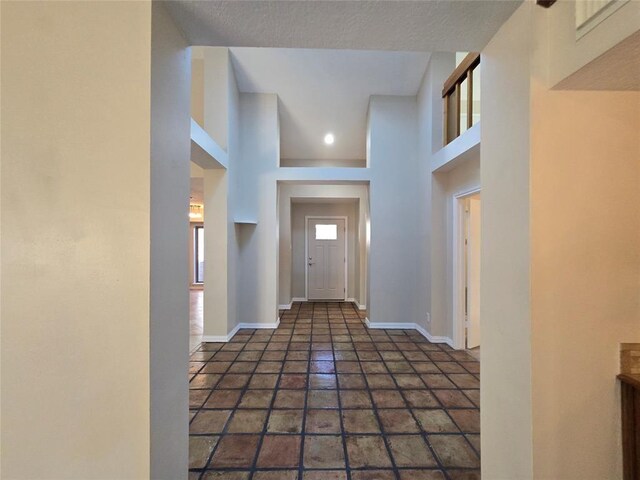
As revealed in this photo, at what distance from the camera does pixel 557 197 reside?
108 centimetres

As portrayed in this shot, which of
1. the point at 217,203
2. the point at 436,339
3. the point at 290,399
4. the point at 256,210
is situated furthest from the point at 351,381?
the point at 256,210

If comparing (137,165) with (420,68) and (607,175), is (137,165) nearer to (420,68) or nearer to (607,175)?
(607,175)

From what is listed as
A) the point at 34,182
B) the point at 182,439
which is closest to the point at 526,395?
the point at 182,439

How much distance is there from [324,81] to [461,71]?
77.5 inches

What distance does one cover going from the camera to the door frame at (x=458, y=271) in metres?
3.77

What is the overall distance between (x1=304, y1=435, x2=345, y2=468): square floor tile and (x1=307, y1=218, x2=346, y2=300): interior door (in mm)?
5172

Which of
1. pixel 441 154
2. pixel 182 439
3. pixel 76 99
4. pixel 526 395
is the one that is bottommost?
pixel 182 439

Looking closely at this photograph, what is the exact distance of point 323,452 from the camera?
185 centimetres

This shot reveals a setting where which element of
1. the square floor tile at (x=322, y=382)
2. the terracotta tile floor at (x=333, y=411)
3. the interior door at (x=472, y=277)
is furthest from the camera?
the interior door at (x=472, y=277)

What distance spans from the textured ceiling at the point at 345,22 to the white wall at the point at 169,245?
152 mm

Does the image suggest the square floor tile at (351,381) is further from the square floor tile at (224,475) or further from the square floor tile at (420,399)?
the square floor tile at (224,475)

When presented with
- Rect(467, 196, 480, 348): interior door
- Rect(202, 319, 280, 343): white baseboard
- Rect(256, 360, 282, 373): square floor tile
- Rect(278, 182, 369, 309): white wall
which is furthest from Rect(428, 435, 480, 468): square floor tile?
Rect(278, 182, 369, 309): white wall

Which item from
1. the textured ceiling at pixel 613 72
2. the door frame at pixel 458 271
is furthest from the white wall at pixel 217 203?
the textured ceiling at pixel 613 72

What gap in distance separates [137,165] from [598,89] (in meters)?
1.66
